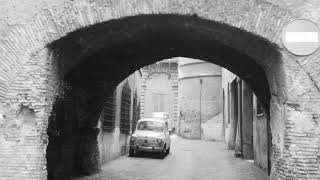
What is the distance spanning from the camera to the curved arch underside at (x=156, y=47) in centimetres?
686

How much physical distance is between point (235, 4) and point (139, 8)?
4.88 feet

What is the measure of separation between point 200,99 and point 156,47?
2466 cm

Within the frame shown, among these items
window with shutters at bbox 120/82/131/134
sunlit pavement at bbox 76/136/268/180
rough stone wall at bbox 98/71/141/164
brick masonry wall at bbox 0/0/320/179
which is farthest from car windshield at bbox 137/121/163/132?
brick masonry wall at bbox 0/0/320/179

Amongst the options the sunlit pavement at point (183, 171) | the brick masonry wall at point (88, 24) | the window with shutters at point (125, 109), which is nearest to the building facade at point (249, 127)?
the sunlit pavement at point (183, 171)

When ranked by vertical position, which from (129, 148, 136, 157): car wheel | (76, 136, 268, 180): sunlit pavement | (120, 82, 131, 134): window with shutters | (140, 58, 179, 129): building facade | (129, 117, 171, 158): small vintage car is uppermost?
(140, 58, 179, 129): building facade

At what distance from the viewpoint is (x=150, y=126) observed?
1850cm

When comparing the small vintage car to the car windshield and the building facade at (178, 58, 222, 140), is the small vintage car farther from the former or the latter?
the building facade at (178, 58, 222, 140)

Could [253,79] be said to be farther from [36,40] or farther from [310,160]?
[36,40]

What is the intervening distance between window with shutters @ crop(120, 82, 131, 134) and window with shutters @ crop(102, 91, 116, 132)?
1.82m

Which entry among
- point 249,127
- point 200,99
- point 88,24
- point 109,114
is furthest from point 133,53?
point 200,99

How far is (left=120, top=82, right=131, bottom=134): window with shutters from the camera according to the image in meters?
17.6

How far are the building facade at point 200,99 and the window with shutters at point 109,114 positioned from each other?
17.3 meters

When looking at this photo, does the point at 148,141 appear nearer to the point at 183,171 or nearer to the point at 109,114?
the point at 109,114

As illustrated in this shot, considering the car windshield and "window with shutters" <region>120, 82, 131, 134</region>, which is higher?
"window with shutters" <region>120, 82, 131, 134</region>
